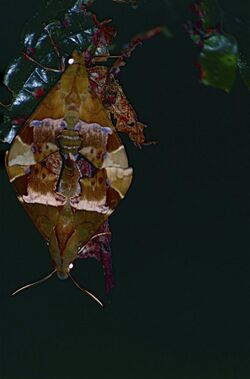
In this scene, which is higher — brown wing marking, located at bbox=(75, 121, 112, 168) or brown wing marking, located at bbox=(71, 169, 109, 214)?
brown wing marking, located at bbox=(75, 121, 112, 168)

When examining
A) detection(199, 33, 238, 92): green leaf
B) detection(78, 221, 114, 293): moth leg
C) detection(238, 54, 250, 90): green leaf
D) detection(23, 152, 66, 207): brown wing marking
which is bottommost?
detection(78, 221, 114, 293): moth leg

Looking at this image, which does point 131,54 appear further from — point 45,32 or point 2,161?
point 2,161

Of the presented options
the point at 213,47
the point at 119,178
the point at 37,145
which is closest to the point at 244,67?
the point at 213,47

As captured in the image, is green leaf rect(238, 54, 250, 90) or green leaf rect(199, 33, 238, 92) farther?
green leaf rect(238, 54, 250, 90)

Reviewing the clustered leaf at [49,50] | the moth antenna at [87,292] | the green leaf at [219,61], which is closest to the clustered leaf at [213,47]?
the green leaf at [219,61]

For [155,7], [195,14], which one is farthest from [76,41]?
[195,14]

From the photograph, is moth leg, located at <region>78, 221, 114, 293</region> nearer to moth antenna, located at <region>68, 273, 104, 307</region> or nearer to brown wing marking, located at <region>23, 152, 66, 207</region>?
moth antenna, located at <region>68, 273, 104, 307</region>

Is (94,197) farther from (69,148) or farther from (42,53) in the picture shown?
(42,53)

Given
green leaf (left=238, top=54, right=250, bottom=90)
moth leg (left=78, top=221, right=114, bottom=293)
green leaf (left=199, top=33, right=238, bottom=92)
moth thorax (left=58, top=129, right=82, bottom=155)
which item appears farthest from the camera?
moth leg (left=78, top=221, right=114, bottom=293)

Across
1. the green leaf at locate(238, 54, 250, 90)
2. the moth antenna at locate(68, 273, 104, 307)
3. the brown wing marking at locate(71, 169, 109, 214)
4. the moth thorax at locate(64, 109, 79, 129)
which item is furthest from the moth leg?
the green leaf at locate(238, 54, 250, 90)
